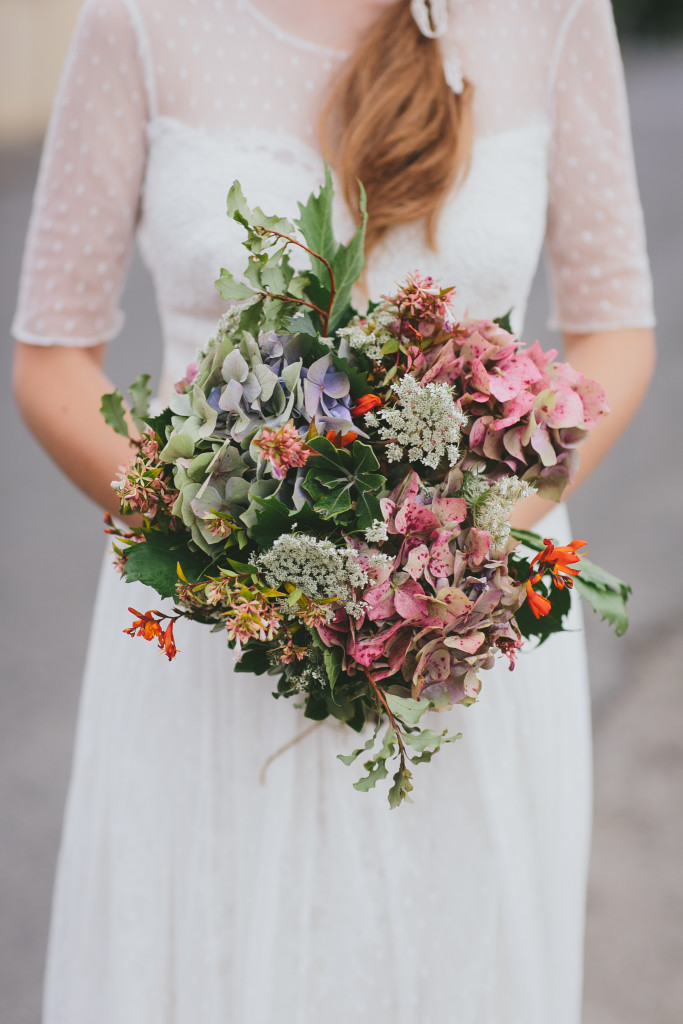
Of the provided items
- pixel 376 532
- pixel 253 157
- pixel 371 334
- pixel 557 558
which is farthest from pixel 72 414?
pixel 557 558

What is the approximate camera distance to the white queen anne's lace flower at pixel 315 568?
95 cm

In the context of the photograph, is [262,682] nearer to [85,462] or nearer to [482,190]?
[85,462]

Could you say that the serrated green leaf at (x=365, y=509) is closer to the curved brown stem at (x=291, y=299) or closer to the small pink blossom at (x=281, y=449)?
the small pink blossom at (x=281, y=449)

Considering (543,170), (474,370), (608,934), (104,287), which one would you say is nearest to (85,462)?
(104,287)

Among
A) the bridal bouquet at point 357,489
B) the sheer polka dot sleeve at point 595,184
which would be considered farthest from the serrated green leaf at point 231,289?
the sheer polka dot sleeve at point 595,184

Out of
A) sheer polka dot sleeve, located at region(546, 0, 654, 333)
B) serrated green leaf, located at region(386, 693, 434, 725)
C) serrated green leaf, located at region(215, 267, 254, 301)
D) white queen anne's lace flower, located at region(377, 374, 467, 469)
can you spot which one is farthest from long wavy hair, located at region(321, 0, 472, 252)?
serrated green leaf, located at region(386, 693, 434, 725)

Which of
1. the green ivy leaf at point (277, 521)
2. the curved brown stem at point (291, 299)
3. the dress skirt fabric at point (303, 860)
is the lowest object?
the dress skirt fabric at point (303, 860)

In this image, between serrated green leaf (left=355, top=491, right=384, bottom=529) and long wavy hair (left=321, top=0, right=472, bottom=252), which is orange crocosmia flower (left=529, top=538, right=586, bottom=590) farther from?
long wavy hair (left=321, top=0, right=472, bottom=252)

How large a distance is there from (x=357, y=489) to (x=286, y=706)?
1.67 ft

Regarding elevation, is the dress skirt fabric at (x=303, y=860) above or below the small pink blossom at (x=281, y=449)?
below

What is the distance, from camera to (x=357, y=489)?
99cm

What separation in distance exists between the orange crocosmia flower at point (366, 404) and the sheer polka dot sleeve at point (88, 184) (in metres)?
0.63

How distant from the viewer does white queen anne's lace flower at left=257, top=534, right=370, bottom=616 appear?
0.95 m

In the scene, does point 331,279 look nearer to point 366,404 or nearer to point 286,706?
point 366,404
